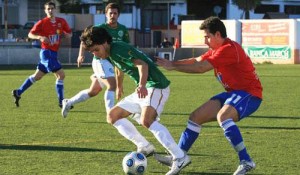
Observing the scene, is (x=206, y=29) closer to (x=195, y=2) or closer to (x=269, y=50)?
(x=269, y=50)

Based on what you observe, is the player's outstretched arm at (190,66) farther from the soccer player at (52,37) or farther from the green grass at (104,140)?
the soccer player at (52,37)

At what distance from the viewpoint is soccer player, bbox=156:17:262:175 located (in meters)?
8.32

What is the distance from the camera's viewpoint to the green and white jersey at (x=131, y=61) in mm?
8438

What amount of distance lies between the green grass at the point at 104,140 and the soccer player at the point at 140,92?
14.0 inches

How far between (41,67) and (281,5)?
60.3m

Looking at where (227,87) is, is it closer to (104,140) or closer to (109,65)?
(104,140)

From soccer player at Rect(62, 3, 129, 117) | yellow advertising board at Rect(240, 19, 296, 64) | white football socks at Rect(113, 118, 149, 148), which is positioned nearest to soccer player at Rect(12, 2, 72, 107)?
soccer player at Rect(62, 3, 129, 117)

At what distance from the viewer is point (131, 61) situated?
8.45 meters

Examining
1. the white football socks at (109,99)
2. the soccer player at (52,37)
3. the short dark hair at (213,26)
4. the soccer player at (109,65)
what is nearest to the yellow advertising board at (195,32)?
the soccer player at (52,37)

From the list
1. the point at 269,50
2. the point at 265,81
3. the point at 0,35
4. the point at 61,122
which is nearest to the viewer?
the point at 61,122

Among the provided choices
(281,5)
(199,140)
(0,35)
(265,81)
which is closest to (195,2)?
(281,5)

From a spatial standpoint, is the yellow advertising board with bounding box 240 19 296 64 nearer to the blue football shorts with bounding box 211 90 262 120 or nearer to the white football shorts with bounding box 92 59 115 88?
the white football shorts with bounding box 92 59 115 88

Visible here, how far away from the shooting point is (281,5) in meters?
74.7

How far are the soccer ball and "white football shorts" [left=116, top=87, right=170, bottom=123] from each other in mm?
511
